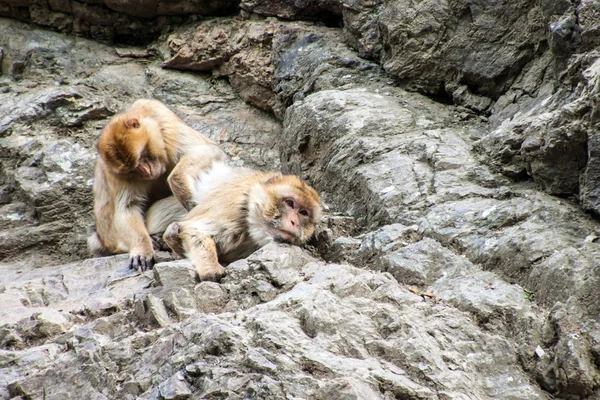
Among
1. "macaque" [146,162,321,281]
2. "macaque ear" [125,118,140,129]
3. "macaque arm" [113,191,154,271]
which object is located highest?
"macaque ear" [125,118,140,129]

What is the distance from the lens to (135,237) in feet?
20.0

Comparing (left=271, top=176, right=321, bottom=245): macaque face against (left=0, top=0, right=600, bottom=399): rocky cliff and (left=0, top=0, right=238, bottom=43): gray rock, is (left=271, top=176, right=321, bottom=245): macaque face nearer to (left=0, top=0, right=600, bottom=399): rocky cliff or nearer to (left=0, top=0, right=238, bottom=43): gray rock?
(left=0, top=0, right=600, bottom=399): rocky cliff

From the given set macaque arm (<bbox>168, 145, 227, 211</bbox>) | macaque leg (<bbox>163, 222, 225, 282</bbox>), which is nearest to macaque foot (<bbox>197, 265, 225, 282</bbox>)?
macaque leg (<bbox>163, 222, 225, 282</bbox>)

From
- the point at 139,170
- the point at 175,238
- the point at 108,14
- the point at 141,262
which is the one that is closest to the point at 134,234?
the point at 141,262

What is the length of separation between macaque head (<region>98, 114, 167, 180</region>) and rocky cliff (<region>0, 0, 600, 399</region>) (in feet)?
2.35

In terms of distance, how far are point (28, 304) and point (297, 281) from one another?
1.87 m

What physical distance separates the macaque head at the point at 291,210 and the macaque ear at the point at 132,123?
1.31 meters

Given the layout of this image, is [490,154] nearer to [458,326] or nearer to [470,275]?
[470,275]

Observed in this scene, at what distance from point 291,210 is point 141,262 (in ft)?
4.19

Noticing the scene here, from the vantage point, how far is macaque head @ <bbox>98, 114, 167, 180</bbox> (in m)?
5.96

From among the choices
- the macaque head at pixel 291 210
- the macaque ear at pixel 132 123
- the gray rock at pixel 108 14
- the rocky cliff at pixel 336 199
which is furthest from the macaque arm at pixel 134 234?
the gray rock at pixel 108 14

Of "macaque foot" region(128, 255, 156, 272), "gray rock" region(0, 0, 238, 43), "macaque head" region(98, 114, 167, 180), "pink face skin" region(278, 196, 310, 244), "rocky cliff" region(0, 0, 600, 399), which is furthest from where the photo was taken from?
"gray rock" region(0, 0, 238, 43)

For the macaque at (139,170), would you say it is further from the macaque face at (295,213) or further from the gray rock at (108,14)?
the gray rock at (108,14)

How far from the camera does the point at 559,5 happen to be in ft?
18.5
